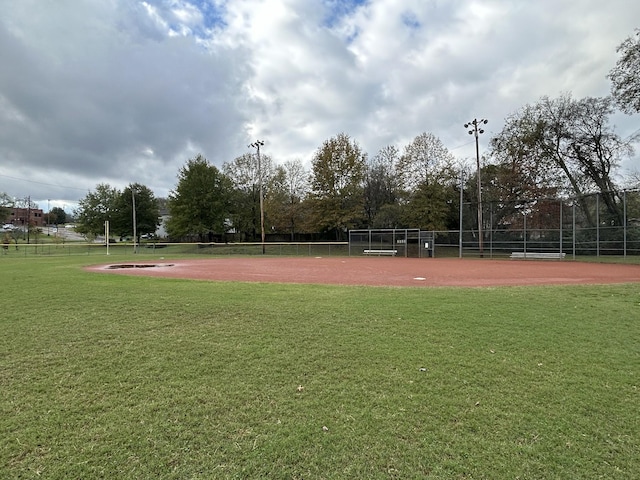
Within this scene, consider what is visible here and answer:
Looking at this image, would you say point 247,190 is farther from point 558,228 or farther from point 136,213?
point 558,228

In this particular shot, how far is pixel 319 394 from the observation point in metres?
3.28

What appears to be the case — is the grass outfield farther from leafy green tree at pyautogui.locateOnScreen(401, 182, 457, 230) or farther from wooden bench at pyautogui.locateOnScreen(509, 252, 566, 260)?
leafy green tree at pyautogui.locateOnScreen(401, 182, 457, 230)

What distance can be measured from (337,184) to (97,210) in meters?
36.9

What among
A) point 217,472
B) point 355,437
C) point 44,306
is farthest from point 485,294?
point 44,306

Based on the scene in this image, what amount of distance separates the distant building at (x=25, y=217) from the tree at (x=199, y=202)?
151ft

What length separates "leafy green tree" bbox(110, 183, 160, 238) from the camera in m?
51.1

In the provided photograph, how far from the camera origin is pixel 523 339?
4.83 metres

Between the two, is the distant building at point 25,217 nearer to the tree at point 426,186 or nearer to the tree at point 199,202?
the tree at point 199,202

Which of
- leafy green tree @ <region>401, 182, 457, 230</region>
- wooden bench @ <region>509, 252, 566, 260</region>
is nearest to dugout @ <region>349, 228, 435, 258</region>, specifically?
leafy green tree @ <region>401, 182, 457, 230</region>

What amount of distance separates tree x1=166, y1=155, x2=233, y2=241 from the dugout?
1986 cm

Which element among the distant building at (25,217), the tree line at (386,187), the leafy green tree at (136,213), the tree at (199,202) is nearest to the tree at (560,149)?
the tree line at (386,187)

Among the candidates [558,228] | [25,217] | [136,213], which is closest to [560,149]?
[558,228]

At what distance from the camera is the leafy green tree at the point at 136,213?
168ft

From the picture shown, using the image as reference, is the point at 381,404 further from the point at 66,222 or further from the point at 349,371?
the point at 66,222
